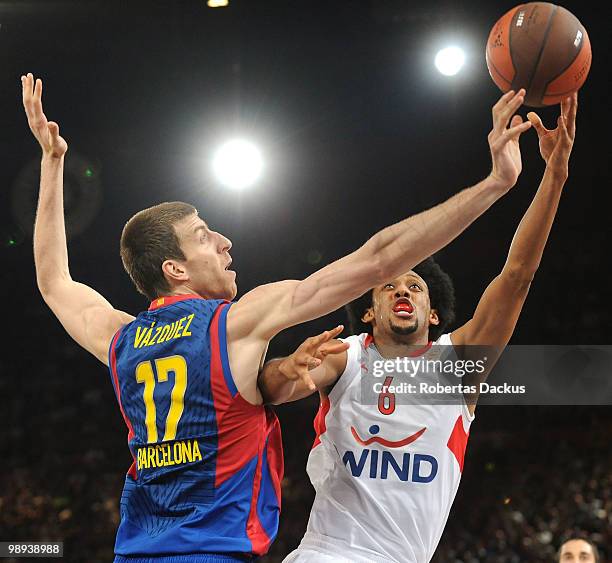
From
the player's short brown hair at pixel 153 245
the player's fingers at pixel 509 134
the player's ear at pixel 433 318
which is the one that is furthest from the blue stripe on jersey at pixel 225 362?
the player's ear at pixel 433 318

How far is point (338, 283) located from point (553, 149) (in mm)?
1442

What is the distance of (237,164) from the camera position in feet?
33.1

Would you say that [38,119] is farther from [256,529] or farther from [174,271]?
[256,529]

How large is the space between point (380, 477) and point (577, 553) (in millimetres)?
3105

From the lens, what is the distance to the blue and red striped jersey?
275cm

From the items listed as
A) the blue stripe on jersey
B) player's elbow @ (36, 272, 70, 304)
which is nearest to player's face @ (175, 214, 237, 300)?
the blue stripe on jersey

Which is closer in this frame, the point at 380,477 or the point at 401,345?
the point at 380,477

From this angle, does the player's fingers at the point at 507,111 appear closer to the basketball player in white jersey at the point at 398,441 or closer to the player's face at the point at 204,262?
the basketball player in white jersey at the point at 398,441

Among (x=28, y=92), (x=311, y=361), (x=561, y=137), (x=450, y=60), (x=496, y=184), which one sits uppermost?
(x=450, y=60)

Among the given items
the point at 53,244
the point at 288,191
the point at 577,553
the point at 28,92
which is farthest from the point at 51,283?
the point at 288,191

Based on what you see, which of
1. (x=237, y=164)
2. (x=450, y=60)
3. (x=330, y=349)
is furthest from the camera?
(x=237, y=164)

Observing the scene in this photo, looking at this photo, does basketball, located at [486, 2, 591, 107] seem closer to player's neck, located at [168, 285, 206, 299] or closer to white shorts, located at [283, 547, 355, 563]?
player's neck, located at [168, 285, 206, 299]

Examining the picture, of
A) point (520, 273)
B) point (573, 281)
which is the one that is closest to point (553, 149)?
point (520, 273)

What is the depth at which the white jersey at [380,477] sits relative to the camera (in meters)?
3.55
